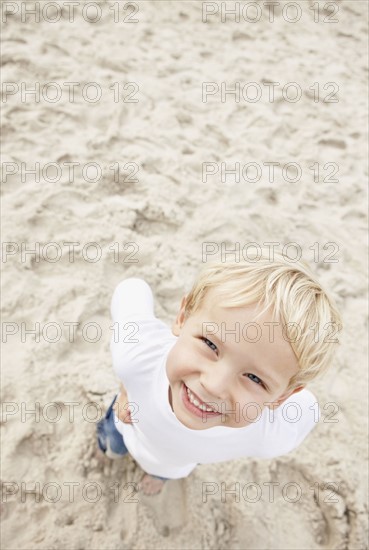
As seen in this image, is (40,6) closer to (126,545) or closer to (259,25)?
(259,25)

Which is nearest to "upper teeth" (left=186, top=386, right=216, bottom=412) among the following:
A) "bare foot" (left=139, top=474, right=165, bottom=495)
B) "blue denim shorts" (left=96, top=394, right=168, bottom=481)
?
"blue denim shorts" (left=96, top=394, right=168, bottom=481)

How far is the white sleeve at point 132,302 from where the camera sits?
1.16m

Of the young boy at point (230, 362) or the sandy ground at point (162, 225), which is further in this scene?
the sandy ground at point (162, 225)

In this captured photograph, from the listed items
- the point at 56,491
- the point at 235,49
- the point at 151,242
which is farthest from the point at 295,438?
the point at 235,49

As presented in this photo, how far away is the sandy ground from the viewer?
1.39m

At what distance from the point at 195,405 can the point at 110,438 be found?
0.52m

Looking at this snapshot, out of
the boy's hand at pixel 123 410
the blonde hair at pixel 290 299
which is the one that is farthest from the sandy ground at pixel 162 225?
the blonde hair at pixel 290 299

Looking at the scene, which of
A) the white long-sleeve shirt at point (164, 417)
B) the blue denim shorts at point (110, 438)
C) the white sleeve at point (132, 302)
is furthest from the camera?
the blue denim shorts at point (110, 438)

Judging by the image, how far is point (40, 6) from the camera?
9.52 ft

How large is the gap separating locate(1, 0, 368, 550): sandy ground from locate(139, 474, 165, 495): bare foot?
0.03m

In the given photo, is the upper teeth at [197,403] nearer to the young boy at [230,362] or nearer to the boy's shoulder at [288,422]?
the young boy at [230,362]

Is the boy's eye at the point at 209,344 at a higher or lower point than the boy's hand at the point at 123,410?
higher

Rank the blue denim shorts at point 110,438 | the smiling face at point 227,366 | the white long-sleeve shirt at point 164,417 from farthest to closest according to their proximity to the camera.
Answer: the blue denim shorts at point 110,438, the white long-sleeve shirt at point 164,417, the smiling face at point 227,366

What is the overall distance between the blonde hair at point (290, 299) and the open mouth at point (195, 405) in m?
0.16
